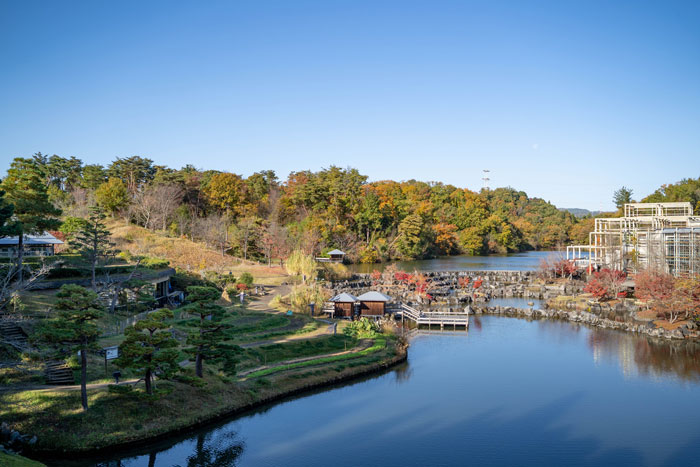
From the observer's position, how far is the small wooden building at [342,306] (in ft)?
90.5

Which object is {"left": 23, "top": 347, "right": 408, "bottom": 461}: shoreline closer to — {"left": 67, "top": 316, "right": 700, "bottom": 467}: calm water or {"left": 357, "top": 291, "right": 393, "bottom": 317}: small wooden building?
{"left": 67, "top": 316, "right": 700, "bottom": 467}: calm water

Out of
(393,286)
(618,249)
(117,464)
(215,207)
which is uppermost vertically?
(215,207)

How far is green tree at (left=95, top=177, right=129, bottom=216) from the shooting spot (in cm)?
4916

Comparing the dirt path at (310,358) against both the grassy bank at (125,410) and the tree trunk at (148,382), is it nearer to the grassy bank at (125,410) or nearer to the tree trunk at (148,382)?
the grassy bank at (125,410)

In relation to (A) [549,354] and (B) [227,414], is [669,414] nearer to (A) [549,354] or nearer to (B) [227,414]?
(A) [549,354]

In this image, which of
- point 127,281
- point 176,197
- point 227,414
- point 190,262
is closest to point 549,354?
point 227,414

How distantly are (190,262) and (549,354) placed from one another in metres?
30.5

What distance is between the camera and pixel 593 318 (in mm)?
28297

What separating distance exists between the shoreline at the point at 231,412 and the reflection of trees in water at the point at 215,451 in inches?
27.6

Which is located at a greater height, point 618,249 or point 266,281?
point 618,249

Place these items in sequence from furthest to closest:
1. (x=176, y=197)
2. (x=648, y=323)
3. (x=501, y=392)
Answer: (x=176, y=197) → (x=648, y=323) → (x=501, y=392)

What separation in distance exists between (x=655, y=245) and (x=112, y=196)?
5048cm

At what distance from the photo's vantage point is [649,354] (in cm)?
2188

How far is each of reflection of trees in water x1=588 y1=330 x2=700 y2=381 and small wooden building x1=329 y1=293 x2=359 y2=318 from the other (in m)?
13.0
